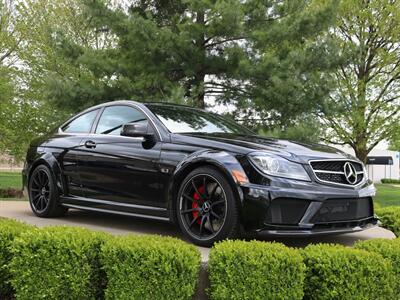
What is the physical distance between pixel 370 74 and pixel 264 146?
17.9 meters

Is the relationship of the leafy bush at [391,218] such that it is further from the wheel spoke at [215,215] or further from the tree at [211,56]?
the tree at [211,56]

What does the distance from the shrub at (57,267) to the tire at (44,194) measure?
217cm

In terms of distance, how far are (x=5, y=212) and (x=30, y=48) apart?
1435 centimetres

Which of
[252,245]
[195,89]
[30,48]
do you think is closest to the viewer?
[252,245]

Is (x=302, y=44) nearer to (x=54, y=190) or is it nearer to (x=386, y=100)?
(x=54, y=190)

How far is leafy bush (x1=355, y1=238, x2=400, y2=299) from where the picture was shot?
417 cm

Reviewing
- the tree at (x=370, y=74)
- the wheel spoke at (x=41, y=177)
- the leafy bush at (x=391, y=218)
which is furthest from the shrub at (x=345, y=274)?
the tree at (x=370, y=74)

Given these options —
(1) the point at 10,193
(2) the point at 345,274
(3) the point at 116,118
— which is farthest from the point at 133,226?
(1) the point at 10,193

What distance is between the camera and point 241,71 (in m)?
11.8

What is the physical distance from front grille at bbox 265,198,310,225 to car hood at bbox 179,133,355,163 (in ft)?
1.30

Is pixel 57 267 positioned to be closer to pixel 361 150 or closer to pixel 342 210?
pixel 342 210

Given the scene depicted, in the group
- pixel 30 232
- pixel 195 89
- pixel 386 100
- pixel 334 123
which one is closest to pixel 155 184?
pixel 30 232

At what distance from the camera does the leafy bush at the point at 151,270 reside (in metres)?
3.72

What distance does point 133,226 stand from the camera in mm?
5883
